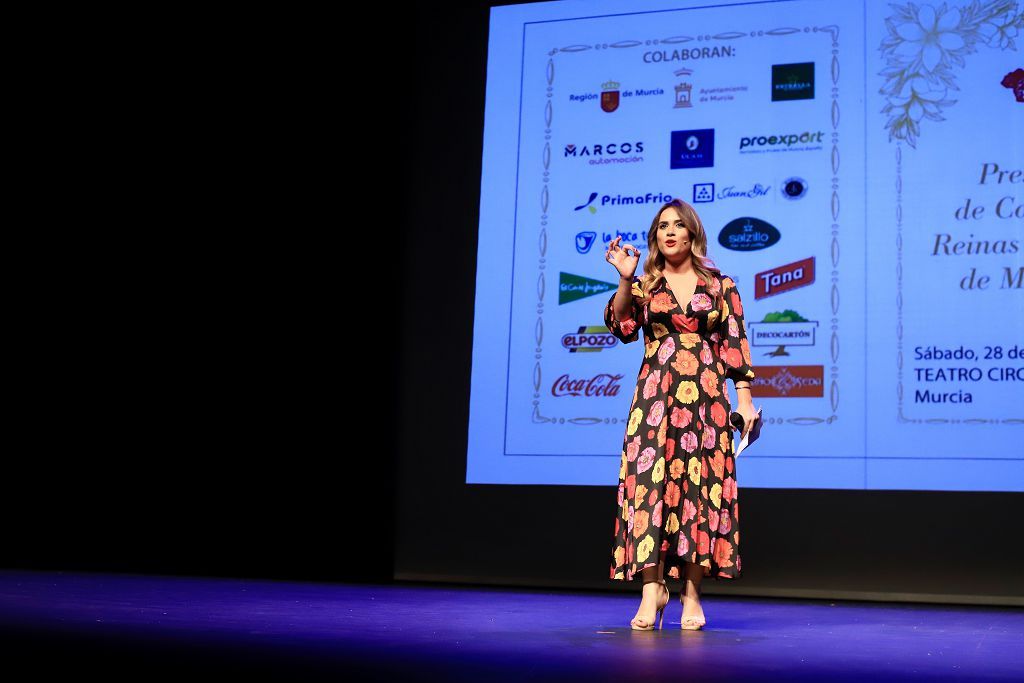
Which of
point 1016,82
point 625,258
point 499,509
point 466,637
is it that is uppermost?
point 1016,82

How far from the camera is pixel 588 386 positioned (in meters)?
4.77

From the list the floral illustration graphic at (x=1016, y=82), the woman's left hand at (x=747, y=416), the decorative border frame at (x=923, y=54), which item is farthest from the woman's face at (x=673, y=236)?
the floral illustration graphic at (x=1016, y=82)

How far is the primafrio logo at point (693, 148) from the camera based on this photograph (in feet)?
15.5

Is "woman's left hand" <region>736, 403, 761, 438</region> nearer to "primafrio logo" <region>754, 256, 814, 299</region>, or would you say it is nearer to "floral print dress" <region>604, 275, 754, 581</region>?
"floral print dress" <region>604, 275, 754, 581</region>

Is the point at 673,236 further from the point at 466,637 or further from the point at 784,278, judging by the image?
the point at 784,278

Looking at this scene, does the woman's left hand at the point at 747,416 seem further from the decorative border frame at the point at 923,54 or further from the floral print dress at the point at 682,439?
the decorative border frame at the point at 923,54

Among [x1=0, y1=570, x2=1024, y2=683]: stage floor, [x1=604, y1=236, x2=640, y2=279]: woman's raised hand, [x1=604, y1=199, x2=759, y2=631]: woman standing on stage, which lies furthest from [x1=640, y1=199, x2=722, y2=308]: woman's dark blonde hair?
[x1=0, y1=570, x2=1024, y2=683]: stage floor

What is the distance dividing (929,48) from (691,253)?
6.69 ft

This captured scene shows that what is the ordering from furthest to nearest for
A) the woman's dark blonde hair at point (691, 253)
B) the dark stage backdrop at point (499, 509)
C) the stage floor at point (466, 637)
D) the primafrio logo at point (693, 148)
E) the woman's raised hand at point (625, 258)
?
the primafrio logo at point (693, 148)
the dark stage backdrop at point (499, 509)
the woman's dark blonde hair at point (691, 253)
the woman's raised hand at point (625, 258)
the stage floor at point (466, 637)

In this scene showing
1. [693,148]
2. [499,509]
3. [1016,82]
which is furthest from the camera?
[499,509]

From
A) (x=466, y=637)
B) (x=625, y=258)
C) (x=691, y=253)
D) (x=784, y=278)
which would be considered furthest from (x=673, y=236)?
(x=784, y=278)

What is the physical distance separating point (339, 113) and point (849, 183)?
7.15 feet

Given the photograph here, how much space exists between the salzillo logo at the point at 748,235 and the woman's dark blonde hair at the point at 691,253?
1604mm

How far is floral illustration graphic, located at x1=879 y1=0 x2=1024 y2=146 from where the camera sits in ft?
14.6
